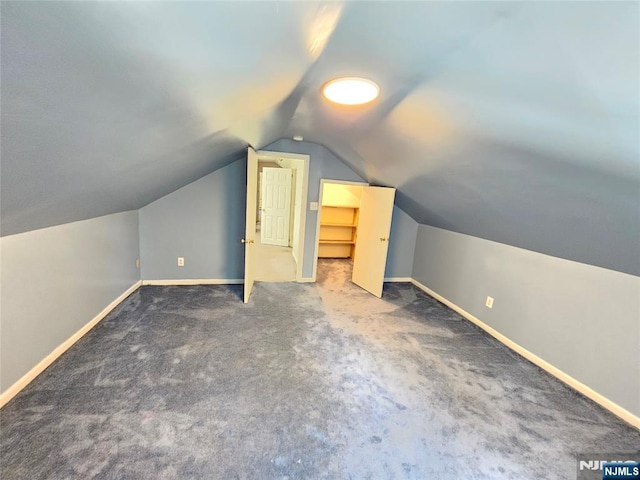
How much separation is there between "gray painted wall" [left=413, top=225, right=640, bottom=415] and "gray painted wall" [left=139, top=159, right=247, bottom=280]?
3.09m

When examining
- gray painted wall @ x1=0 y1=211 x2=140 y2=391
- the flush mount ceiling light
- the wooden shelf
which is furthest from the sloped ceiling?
the wooden shelf

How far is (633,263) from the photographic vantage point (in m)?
1.89

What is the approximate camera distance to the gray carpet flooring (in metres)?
1.50

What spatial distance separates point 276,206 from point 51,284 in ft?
14.5

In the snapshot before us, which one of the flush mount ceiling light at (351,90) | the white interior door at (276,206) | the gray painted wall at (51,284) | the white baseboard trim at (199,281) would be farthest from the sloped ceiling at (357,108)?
the white interior door at (276,206)

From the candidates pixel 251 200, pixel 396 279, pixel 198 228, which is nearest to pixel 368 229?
pixel 396 279

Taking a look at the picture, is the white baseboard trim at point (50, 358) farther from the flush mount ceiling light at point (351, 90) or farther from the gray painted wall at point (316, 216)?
the flush mount ceiling light at point (351, 90)

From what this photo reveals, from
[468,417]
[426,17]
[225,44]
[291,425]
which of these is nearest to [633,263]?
[468,417]

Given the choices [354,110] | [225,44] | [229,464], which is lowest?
[229,464]

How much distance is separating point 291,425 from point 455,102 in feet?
7.07

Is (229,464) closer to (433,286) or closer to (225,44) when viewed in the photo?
(225,44)

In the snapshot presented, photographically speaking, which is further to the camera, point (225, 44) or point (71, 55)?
point (225, 44)

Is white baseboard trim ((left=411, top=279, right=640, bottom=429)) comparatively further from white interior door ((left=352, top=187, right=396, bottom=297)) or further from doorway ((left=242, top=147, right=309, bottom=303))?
doorway ((left=242, top=147, right=309, bottom=303))

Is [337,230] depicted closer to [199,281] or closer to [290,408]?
[199,281]
